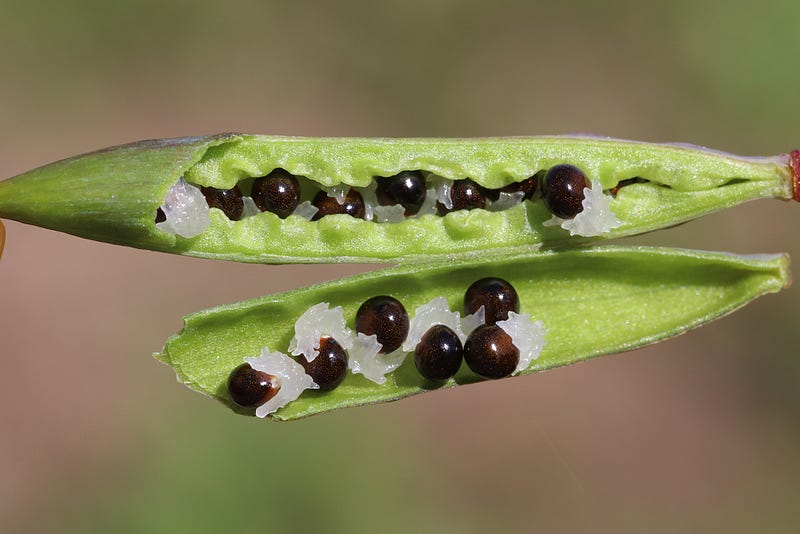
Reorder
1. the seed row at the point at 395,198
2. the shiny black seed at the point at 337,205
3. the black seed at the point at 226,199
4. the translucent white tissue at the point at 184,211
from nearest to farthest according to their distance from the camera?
the translucent white tissue at the point at 184,211
the seed row at the point at 395,198
the black seed at the point at 226,199
the shiny black seed at the point at 337,205

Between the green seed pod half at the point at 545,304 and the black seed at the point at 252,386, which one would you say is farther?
the green seed pod half at the point at 545,304

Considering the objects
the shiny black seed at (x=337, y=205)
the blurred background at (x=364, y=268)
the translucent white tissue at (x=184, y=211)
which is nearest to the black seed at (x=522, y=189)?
the shiny black seed at (x=337, y=205)

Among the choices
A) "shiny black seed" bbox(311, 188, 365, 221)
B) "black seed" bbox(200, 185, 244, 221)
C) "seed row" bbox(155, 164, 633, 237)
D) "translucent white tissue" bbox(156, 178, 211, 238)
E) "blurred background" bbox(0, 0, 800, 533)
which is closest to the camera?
"translucent white tissue" bbox(156, 178, 211, 238)

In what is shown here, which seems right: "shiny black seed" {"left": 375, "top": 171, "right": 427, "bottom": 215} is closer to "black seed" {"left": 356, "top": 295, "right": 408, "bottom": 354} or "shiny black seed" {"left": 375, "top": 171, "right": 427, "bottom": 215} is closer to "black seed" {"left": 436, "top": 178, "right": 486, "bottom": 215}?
"black seed" {"left": 436, "top": 178, "right": 486, "bottom": 215}

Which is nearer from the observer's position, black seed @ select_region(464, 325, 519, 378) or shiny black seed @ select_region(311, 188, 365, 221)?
black seed @ select_region(464, 325, 519, 378)

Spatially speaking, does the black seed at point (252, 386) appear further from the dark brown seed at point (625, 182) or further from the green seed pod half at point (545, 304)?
the dark brown seed at point (625, 182)

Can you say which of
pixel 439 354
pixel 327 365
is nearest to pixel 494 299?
pixel 439 354

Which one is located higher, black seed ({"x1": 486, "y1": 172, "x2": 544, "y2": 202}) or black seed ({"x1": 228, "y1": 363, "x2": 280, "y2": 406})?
black seed ({"x1": 486, "y1": 172, "x2": 544, "y2": 202})

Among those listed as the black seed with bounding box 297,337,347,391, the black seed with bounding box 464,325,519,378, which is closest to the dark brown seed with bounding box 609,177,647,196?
the black seed with bounding box 464,325,519,378
